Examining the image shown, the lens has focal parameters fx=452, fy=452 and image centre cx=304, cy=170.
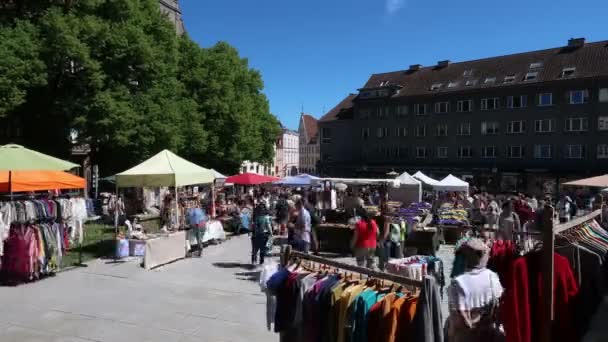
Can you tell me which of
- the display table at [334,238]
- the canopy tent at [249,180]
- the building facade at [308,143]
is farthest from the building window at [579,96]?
the building facade at [308,143]

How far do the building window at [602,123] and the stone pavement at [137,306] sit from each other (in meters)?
37.8

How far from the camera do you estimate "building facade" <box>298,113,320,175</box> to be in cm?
9400

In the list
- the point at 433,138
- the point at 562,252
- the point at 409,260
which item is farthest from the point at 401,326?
the point at 433,138

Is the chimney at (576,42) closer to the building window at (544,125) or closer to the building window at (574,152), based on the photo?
the building window at (544,125)

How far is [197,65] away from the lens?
31.8m

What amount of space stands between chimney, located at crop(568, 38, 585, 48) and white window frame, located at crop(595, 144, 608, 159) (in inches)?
418

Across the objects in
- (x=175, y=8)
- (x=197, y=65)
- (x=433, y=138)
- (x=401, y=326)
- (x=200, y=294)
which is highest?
(x=175, y=8)

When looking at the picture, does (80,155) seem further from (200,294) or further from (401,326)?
(401,326)

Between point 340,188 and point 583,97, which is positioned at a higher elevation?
point 583,97

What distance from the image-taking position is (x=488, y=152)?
1768 inches

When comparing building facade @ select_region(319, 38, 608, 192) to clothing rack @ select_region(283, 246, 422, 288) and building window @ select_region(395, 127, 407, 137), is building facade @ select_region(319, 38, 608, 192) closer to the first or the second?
building window @ select_region(395, 127, 407, 137)

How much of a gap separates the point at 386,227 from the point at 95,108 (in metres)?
15.7

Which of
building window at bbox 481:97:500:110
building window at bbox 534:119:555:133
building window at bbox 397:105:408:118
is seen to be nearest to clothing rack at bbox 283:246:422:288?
building window at bbox 534:119:555:133

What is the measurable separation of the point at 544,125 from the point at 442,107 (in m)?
10.2
